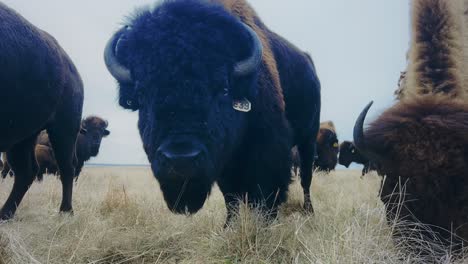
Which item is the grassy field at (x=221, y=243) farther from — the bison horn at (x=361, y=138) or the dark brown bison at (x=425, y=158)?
the bison horn at (x=361, y=138)

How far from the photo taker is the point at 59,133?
6336 mm

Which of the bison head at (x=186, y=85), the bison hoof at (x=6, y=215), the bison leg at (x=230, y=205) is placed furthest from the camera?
the bison hoof at (x=6, y=215)

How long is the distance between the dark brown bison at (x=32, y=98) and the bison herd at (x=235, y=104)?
0.02m

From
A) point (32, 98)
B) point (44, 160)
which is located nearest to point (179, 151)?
point (32, 98)

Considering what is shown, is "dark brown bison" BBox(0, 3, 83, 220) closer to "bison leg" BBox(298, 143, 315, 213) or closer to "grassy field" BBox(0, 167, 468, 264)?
"grassy field" BBox(0, 167, 468, 264)

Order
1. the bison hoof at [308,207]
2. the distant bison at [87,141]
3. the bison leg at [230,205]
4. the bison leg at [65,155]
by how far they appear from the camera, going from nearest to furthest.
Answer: the bison leg at [230,205] < the bison hoof at [308,207] < the bison leg at [65,155] < the distant bison at [87,141]

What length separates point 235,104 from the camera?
3.90m

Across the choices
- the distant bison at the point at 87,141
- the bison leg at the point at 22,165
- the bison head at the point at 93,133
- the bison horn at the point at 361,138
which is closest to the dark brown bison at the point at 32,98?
the bison leg at the point at 22,165

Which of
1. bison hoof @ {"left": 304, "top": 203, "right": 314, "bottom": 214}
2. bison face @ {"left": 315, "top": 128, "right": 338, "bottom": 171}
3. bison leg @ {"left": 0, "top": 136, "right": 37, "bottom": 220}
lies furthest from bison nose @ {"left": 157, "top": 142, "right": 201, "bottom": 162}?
bison face @ {"left": 315, "top": 128, "right": 338, "bottom": 171}

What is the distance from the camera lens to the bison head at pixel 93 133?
16.7 meters

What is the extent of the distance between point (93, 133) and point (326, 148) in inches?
369

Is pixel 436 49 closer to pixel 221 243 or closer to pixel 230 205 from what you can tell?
pixel 230 205

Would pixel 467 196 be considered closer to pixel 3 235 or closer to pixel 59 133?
pixel 3 235

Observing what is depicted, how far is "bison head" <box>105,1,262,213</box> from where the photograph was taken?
337cm
